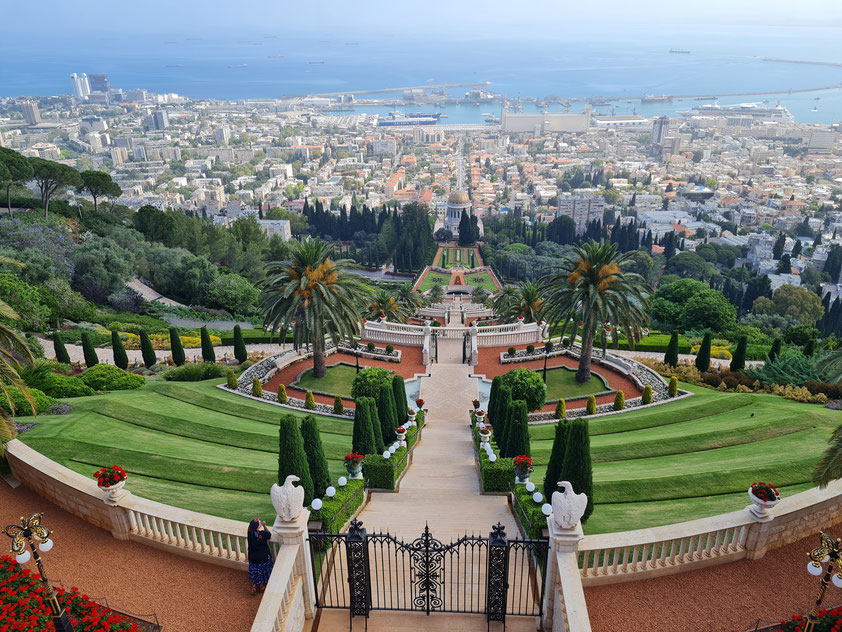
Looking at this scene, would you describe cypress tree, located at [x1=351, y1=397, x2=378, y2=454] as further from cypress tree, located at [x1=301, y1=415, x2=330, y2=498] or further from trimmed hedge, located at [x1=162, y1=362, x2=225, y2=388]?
trimmed hedge, located at [x1=162, y1=362, x2=225, y2=388]

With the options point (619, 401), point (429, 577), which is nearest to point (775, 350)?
point (619, 401)

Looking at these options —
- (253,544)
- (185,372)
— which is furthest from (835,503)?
(185,372)

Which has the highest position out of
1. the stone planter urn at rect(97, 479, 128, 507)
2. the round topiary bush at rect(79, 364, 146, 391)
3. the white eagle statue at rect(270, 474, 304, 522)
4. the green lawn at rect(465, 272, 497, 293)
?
the white eagle statue at rect(270, 474, 304, 522)

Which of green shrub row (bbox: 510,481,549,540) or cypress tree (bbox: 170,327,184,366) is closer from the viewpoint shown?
green shrub row (bbox: 510,481,549,540)

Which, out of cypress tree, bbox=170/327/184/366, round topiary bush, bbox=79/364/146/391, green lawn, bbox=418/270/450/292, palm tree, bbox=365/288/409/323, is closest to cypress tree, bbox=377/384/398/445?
round topiary bush, bbox=79/364/146/391

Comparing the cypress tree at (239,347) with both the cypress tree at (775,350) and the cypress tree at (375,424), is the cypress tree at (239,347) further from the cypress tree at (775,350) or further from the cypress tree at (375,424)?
the cypress tree at (775,350)

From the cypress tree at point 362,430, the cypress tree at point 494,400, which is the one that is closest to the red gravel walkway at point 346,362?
the cypress tree at point 494,400

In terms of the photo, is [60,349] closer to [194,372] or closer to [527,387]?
[194,372]

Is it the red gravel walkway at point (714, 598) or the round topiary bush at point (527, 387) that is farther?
the round topiary bush at point (527, 387)
